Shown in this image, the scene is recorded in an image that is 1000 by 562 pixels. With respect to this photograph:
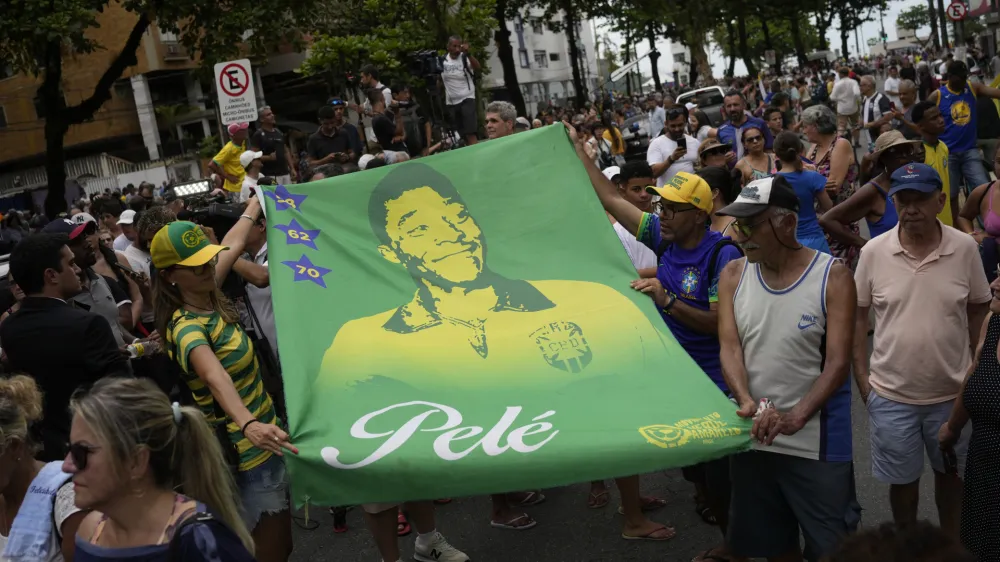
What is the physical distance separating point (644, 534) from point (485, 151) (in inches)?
86.3

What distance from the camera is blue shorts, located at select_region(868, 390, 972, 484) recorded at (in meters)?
4.16

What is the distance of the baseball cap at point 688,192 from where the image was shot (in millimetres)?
4406

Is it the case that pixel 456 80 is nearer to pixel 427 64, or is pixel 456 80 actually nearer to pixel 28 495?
pixel 427 64

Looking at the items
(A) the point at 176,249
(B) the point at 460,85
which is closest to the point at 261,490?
(A) the point at 176,249

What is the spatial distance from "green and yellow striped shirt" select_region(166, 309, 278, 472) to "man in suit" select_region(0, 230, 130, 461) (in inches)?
24.6

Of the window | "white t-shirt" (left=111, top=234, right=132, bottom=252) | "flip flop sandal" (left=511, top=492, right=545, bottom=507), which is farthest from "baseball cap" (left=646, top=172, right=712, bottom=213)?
the window

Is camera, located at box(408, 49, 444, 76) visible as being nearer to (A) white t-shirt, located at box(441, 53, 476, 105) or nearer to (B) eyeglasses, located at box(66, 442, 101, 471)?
(A) white t-shirt, located at box(441, 53, 476, 105)

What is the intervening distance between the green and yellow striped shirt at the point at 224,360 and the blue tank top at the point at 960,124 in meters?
7.99

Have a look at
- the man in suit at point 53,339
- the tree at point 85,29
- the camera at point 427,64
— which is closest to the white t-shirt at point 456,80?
the camera at point 427,64

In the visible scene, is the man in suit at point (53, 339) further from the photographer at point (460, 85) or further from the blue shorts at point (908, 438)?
the photographer at point (460, 85)

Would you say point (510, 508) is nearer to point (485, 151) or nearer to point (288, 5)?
point (485, 151)

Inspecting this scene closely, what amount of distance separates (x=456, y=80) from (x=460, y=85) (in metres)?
0.09

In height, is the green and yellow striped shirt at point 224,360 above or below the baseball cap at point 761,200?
below

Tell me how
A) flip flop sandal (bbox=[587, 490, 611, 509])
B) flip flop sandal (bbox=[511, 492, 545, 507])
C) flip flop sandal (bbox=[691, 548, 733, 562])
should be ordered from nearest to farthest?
flip flop sandal (bbox=[691, 548, 733, 562]), flip flop sandal (bbox=[587, 490, 611, 509]), flip flop sandal (bbox=[511, 492, 545, 507])
